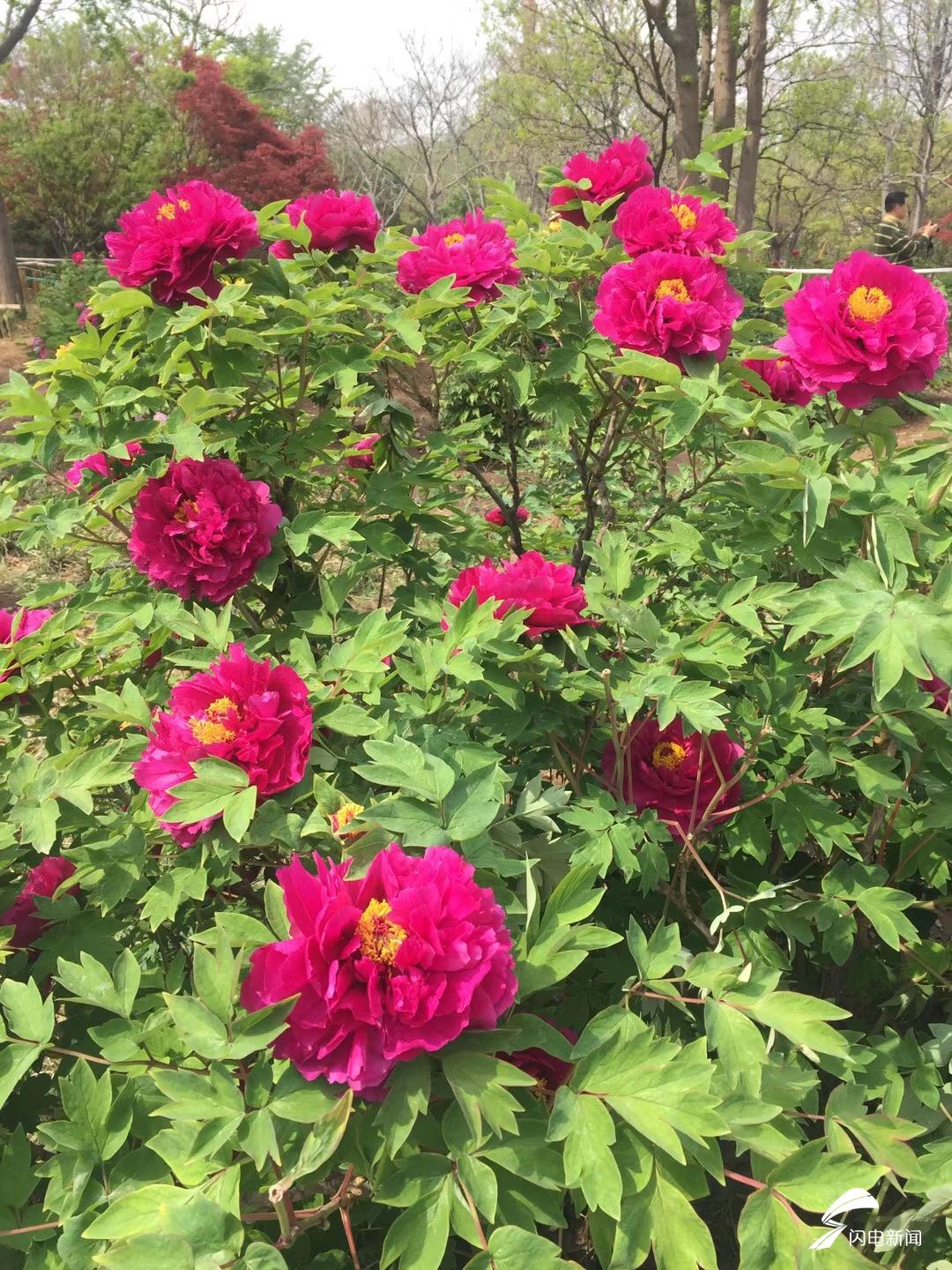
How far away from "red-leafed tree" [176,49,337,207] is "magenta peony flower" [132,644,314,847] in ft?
66.9

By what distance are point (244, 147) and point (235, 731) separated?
73.8ft

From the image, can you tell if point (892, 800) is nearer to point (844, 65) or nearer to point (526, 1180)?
point (526, 1180)

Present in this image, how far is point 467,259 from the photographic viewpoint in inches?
78.7

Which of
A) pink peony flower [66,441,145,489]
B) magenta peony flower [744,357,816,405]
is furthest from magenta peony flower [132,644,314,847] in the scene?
magenta peony flower [744,357,816,405]

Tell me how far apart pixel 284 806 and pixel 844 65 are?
26940mm

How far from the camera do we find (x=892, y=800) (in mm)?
1560

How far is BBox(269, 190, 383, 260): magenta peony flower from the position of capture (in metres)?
2.07

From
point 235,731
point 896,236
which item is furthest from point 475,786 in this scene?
point 896,236

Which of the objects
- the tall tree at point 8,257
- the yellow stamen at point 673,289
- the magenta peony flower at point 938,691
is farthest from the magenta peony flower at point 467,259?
the tall tree at point 8,257

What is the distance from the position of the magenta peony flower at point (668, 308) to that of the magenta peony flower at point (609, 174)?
539mm

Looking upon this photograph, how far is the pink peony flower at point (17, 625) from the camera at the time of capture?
171 cm

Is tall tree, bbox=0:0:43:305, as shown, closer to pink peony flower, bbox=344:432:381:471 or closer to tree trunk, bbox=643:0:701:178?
tree trunk, bbox=643:0:701:178

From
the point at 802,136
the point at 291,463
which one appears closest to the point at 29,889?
the point at 291,463

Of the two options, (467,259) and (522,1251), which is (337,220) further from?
(522,1251)
